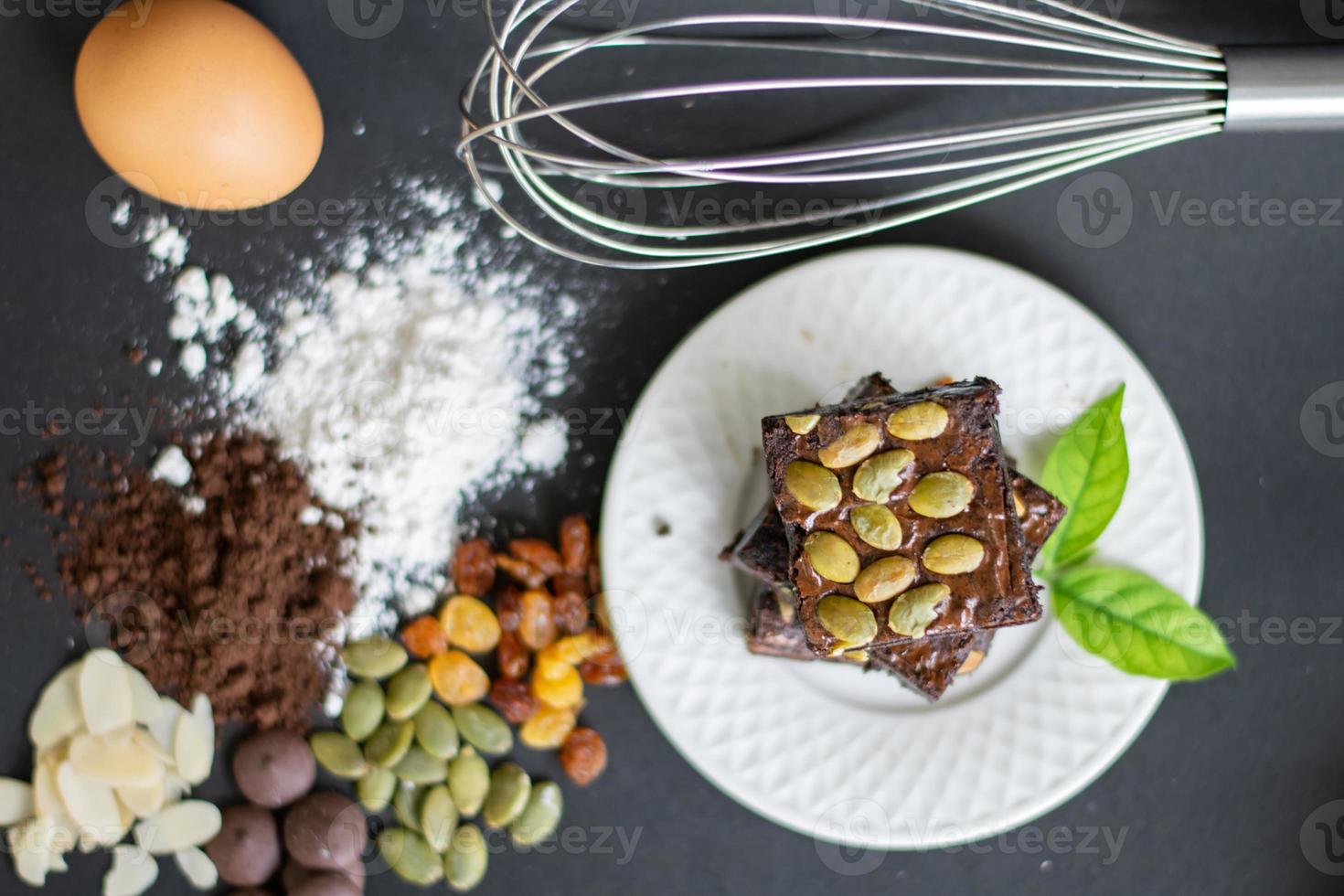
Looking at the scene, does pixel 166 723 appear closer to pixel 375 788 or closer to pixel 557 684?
pixel 375 788

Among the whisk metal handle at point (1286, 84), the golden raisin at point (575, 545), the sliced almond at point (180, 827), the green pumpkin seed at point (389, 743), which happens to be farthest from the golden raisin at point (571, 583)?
the whisk metal handle at point (1286, 84)

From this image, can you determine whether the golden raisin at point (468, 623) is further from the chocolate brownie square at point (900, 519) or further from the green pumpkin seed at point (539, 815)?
the chocolate brownie square at point (900, 519)

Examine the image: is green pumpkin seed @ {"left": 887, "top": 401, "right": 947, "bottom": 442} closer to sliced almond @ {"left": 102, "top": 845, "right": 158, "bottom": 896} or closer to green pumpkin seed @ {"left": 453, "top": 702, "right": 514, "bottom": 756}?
green pumpkin seed @ {"left": 453, "top": 702, "right": 514, "bottom": 756}

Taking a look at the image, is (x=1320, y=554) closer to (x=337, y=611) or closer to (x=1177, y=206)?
(x=1177, y=206)

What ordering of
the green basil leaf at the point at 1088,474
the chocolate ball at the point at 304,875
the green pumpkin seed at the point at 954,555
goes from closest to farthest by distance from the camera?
the green pumpkin seed at the point at 954,555 < the green basil leaf at the point at 1088,474 < the chocolate ball at the point at 304,875

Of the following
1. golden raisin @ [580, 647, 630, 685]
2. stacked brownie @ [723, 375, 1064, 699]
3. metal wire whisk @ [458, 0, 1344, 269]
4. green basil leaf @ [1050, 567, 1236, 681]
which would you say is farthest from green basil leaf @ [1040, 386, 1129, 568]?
golden raisin @ [580, 647, 630, 685]

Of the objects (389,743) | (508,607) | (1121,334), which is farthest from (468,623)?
(1121,334)

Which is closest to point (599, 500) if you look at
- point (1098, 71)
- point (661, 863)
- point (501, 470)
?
point (501, 470)

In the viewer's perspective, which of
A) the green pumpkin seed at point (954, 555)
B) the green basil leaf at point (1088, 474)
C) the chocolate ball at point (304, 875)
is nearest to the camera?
the green pumpkin seed at point (954, 555)
